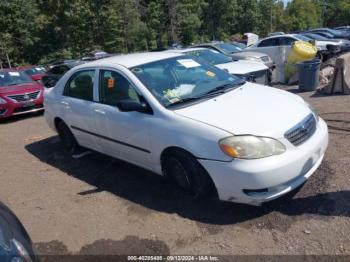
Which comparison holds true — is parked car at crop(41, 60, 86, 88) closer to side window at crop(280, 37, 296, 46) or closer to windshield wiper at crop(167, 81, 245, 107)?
side window at crop(280, 37, 296, 46)

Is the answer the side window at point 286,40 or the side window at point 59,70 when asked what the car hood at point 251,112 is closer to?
the side window at point 59,70

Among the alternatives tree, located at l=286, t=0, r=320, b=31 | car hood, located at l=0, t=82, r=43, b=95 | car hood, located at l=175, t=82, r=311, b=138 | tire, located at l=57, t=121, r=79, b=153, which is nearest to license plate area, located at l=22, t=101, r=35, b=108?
car hood, located at l=0, t=82, r=43, b=95

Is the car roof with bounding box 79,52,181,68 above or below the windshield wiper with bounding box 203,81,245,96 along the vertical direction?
above

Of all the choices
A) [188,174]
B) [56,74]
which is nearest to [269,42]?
[56,74]

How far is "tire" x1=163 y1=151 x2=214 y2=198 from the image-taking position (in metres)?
3.83

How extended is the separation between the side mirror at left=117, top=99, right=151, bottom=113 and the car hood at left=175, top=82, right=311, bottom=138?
16.2 inches

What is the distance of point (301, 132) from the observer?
3.79m

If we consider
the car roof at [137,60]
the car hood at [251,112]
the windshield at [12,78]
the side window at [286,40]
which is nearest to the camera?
the car hood at [251,112]

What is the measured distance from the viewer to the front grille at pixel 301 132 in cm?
366

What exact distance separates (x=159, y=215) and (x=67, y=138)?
284cm

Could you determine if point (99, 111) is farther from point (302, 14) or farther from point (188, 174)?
point (302, 14)

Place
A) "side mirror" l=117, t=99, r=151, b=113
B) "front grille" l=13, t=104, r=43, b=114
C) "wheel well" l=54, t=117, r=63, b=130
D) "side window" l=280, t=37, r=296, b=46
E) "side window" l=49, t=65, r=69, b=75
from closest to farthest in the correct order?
"side mirror" l=117, t=99, r=151, b=113 → "wheel well" l=54, t=117, r=63, b=130 → "front grille" l=13, t=104, r=43, b=114 → "side window" l=49, t=65, r=69, b=75 → "side window" l=280, t=37, r=296, b=46

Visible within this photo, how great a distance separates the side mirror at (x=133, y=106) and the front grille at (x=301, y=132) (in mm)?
1572

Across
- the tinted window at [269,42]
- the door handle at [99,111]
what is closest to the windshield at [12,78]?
the door handle at [99,111]
